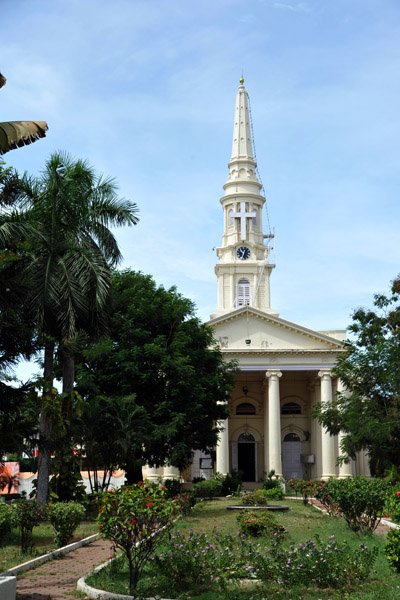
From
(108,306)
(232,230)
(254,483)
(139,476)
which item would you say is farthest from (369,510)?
(232,230)

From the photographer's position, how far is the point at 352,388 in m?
30.5

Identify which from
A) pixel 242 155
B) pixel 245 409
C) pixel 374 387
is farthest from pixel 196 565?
pixel 242 155

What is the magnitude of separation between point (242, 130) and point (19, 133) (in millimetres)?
53834

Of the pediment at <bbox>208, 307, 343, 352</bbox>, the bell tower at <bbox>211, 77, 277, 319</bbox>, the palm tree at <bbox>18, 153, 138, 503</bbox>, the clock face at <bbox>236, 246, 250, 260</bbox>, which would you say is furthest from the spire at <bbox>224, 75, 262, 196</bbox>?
the palm tree at <bbox>18, 153, 138, 503</bbox>

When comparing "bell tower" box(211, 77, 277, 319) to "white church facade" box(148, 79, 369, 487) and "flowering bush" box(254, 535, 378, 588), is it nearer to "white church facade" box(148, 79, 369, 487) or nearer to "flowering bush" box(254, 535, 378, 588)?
"white church facade" box(148, 79, 369, 487)

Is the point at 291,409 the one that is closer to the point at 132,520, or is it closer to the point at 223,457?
the point at 223,457

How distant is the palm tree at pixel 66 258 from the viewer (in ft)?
62.0

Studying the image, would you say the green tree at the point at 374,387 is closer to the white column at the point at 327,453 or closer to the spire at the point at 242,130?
the white column at the point at 327,453

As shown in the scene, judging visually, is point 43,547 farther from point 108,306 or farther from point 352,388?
point 352,388

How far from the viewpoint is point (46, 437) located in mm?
20266

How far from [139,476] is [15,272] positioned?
1644 centimetres

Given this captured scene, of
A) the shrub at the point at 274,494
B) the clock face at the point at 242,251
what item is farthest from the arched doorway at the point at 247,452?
the shrub at the point at 274,494

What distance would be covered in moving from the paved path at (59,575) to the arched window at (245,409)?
3815 centimetres

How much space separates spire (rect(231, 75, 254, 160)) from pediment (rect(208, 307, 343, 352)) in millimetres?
19741
